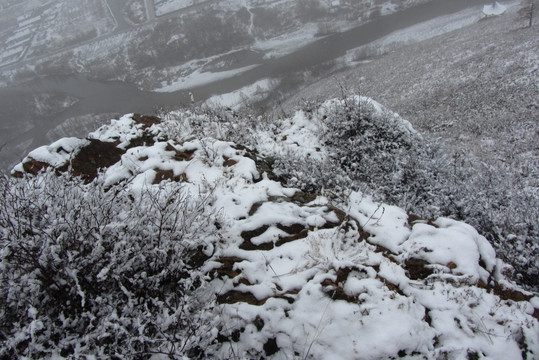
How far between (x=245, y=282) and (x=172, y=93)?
5296 cm

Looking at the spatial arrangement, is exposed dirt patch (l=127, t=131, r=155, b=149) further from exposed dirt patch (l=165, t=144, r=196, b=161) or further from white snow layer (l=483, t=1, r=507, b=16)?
white snow layer (l=483, t=1, r=507, b=16)

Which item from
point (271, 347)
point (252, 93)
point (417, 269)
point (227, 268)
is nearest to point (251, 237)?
point (227, 268)

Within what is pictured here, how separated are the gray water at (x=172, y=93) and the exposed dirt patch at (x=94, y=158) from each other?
132 feet

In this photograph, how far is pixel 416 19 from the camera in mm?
52625

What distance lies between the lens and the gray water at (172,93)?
47.3 meters

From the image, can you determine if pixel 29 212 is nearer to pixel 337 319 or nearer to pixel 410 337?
pixel 337 319

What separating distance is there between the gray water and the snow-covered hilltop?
44.2 metres

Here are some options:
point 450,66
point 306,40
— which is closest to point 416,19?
point 306,40

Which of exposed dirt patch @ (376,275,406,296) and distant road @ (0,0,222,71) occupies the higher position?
distant road @ (0,0,222,71)

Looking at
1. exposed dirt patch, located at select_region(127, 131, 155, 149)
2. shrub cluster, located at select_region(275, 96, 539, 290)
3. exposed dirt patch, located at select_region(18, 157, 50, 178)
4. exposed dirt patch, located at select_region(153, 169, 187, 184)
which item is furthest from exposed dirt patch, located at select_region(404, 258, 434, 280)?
exposed dirt patch, located at select_region(18, 157, 50, 178)

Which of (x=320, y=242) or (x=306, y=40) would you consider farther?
(x=306, y=40)

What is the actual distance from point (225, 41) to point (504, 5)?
5110 centimetres

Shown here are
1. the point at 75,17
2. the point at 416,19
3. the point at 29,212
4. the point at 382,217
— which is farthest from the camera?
the point at 75,17

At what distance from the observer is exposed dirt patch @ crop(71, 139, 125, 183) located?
636 centimetres
